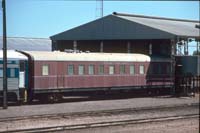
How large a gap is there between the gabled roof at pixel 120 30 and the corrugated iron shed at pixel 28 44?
11.0ft

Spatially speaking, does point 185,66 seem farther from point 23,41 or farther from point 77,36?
point 23,41

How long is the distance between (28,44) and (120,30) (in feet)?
42.4

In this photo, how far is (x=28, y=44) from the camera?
2100 inches

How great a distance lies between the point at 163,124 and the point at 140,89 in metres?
17.2

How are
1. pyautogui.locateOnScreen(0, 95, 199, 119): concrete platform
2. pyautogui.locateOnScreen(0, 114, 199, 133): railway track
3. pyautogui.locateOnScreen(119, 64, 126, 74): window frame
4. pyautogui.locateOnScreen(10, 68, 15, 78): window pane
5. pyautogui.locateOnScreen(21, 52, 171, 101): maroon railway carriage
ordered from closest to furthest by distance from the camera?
pyautogui.locateOnScreen(0, 114, 199, 133): railway track → pyautogui.locateOnScreen(0, 95, 199, 119): concrete platform → pyautogui.locateOnScreen(10, 68, 15, 78): window pane → pyautogui.locateOnScreen(21, 52, 171, 101): maroon railway carriage → pyautogui.locateOnScreen(119, 64, 126, 74): window frame

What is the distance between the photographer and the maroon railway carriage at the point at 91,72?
1169 inches

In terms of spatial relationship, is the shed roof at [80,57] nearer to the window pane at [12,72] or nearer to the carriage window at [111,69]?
the carriage window at [111,69]

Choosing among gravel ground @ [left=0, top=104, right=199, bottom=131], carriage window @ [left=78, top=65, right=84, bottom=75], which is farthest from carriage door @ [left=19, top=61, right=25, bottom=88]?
gravel ground @ [left=0, top=104, right=199, bottom=131]

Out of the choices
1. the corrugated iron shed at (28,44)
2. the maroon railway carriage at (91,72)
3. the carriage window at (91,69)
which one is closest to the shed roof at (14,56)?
the maroon railway carriage at (91,72)

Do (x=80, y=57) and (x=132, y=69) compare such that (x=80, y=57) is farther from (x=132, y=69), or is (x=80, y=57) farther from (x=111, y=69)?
(x=132, y=69)

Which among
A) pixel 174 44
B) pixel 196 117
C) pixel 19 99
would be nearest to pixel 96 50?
pixel 174 44

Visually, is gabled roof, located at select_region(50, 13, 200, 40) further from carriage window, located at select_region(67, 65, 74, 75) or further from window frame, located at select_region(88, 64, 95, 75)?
carriage window, located at select_region(67, 65, 74, 75)

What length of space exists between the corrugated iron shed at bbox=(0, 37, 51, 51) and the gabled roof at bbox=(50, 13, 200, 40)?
3.36m

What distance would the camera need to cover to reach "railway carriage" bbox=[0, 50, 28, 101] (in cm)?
2784
